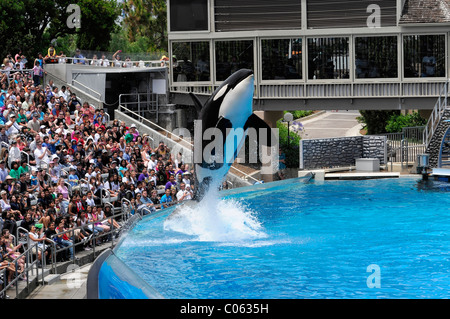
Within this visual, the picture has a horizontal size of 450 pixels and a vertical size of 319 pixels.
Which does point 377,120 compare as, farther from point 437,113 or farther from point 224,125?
point 224,125

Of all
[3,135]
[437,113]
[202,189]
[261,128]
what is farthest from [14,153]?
[437,113]

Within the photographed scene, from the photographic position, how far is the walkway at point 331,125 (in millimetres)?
44906

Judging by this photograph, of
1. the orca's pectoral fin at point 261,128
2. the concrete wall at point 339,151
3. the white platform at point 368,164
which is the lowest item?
the white platform at point 368,164

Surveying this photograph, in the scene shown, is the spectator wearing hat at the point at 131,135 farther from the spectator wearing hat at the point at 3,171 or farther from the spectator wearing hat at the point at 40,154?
the spectator wearing hat at the point at 3,171

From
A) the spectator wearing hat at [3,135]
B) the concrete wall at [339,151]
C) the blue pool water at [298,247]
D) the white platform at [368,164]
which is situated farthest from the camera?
the concrete wall at [339,151]

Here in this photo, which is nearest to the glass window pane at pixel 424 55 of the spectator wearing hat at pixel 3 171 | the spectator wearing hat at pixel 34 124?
the spectator wearing hat at pixel 34 124

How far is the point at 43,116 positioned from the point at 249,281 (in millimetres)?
12443

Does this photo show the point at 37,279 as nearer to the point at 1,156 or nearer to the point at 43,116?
the point at 1,156

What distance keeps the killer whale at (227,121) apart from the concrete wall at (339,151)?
10.7 metres

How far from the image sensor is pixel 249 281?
505 inches

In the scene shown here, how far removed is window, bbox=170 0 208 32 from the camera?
31.7 m

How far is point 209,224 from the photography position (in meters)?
16.9

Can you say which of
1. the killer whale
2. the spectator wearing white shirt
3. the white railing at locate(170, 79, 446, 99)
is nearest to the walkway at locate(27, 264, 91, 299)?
the killer whale

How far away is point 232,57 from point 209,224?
15.8 m
